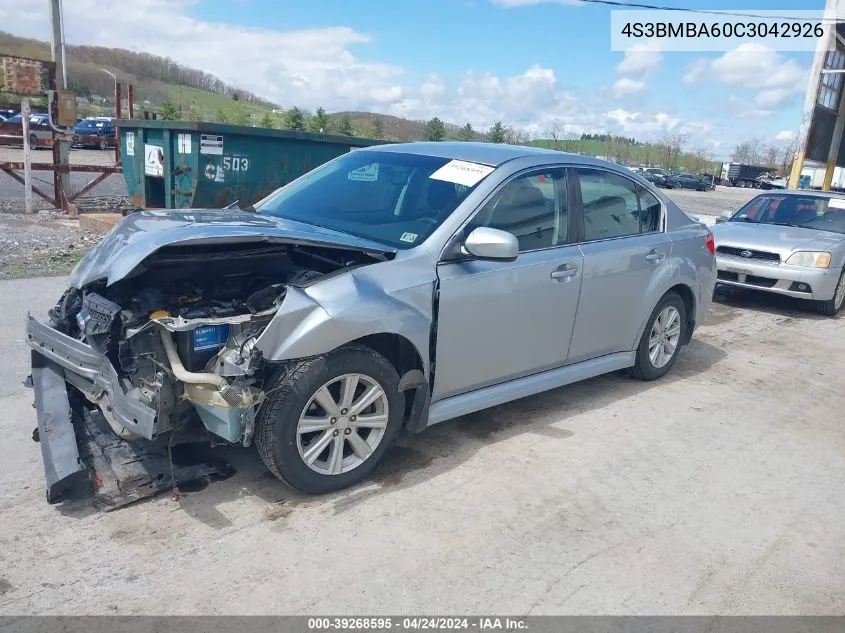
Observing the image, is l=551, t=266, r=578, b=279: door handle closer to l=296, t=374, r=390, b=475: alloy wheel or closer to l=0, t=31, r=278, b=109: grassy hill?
l=296, t=374, r=390, b=475: alloy wheel

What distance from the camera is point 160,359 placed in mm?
3291

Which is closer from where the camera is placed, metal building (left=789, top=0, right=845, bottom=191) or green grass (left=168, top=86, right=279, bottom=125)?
metal building (left=789, top=0, right=845, bottom=191)

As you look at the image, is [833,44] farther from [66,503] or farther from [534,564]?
[66,503]

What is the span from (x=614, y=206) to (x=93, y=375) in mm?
3670

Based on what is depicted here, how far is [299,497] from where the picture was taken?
11.8ft

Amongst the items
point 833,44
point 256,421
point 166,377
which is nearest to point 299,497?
point 256,421

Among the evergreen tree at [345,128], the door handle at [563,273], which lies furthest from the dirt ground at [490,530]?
the evergreen tree at [345,128]

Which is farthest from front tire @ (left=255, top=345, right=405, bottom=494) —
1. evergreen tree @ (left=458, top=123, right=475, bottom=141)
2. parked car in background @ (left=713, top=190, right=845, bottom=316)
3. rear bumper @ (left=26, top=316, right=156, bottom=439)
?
evergreen tree @ (left=458, top=123, right=475, bottom=141)

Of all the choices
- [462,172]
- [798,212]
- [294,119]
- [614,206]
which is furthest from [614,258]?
[294,119]

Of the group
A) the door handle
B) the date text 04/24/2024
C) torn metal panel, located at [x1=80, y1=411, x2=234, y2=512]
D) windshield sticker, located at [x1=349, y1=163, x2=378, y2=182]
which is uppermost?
windshield sticker, located at [x1=349, y1=163, x2=378, y2=182]

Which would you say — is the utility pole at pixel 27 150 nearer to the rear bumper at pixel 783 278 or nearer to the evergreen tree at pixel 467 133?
the rear bumper at pixel 783 278

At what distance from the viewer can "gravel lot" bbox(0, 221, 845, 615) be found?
2889 millimetres

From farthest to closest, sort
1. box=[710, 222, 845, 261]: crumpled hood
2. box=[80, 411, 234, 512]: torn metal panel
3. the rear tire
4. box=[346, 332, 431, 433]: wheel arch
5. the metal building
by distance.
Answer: the metal building → the rear tire → box=[710, 222, 845, 261]: crumpled hood → box=[346, 332, 431, 433]: wheel arch → box=[80, 411, 234, 512]: torn metal panel

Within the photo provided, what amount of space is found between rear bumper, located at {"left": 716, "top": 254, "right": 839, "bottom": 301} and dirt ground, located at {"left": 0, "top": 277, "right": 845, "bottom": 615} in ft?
13.6
